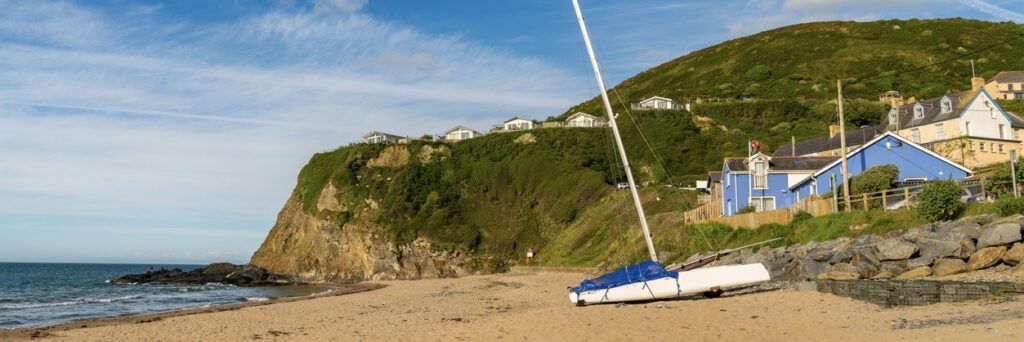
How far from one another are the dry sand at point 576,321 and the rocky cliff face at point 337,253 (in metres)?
33.7

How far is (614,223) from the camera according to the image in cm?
6003

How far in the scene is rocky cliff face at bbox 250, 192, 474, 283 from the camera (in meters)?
70.8

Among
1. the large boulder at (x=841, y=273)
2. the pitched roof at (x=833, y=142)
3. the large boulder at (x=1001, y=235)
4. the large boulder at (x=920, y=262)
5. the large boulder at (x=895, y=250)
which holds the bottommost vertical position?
the large boulder at (x=841, y=273)

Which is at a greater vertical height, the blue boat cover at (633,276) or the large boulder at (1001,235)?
the large boulder at (1001,235)

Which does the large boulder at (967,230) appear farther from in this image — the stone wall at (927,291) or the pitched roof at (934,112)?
A: the pitched roof at (934,112)

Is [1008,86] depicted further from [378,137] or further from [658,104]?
[378,137]

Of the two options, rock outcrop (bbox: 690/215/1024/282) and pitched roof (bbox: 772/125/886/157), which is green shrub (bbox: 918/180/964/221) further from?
pitched roof (bbox: 772/125/886/157)

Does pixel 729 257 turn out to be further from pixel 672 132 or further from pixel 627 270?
pixel 672 132

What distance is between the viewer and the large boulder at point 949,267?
23016mm

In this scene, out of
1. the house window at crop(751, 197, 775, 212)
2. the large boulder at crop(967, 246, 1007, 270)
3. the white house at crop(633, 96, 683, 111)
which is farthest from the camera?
the white house at crop(633, 96, 683, 111)

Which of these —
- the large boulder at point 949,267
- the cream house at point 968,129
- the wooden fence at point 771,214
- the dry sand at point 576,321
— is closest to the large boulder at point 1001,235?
the large boulder at point 949,267

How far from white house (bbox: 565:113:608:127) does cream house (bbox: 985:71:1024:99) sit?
159ft

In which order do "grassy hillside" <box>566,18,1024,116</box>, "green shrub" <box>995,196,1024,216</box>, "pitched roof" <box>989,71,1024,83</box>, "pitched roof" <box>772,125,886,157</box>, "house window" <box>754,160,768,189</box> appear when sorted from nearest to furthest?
"green shrub" <box>995,196,1024,216</box>, "house window" <box>754,160,768,189</box>, "pitched roof" <box>772,125,886,157</box>, "pitched roof" <box>989,71,1024,83</box>, "grassy hillside" <box>566,18,1024,116</box>

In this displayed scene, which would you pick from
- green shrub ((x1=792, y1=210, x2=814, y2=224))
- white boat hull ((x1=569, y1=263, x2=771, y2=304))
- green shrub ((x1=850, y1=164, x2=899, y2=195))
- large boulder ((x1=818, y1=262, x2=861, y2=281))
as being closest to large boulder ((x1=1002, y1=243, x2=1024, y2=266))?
large boulder ((x1=818, y1=262, x2=861, y2=281))
